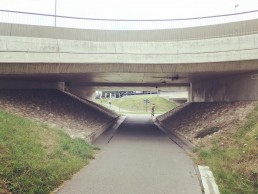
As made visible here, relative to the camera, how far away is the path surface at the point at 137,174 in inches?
297

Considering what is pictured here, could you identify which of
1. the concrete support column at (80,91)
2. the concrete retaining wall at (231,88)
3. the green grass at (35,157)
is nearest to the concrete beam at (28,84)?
the concrete support column at (80,91)

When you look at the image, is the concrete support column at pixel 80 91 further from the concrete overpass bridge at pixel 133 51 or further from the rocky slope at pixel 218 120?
the rocky slope at pixel 218 120

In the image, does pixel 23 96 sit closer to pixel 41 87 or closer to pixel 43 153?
pixel 41 87

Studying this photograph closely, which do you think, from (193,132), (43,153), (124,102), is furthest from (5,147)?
(124,102)

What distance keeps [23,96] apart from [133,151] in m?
10.1

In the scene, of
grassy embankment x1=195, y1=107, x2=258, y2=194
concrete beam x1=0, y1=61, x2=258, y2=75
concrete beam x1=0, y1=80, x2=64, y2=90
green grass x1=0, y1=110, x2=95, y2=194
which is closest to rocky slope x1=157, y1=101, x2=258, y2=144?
grassy embankment x1=195, y1=107, x2=258, y2=194

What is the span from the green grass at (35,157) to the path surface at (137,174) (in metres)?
0.44

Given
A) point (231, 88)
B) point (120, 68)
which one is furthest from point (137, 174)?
point (231, 88)

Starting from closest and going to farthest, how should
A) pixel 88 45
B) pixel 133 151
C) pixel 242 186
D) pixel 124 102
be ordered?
pixel 242 186
pixel 133 151
pixel 88 45
pixel 124 102

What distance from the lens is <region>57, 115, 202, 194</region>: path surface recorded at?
7.53 m

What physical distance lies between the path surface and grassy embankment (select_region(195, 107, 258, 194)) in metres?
→ 0.79

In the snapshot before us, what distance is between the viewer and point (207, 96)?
2559 centimetres

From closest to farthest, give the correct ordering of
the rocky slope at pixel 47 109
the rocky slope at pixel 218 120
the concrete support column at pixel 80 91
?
the rocky slope at pixel 218 120, the rocky slope at pixel 47 109, the concrete support column at pixel 80 91

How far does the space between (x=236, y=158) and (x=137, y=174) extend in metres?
3.89
